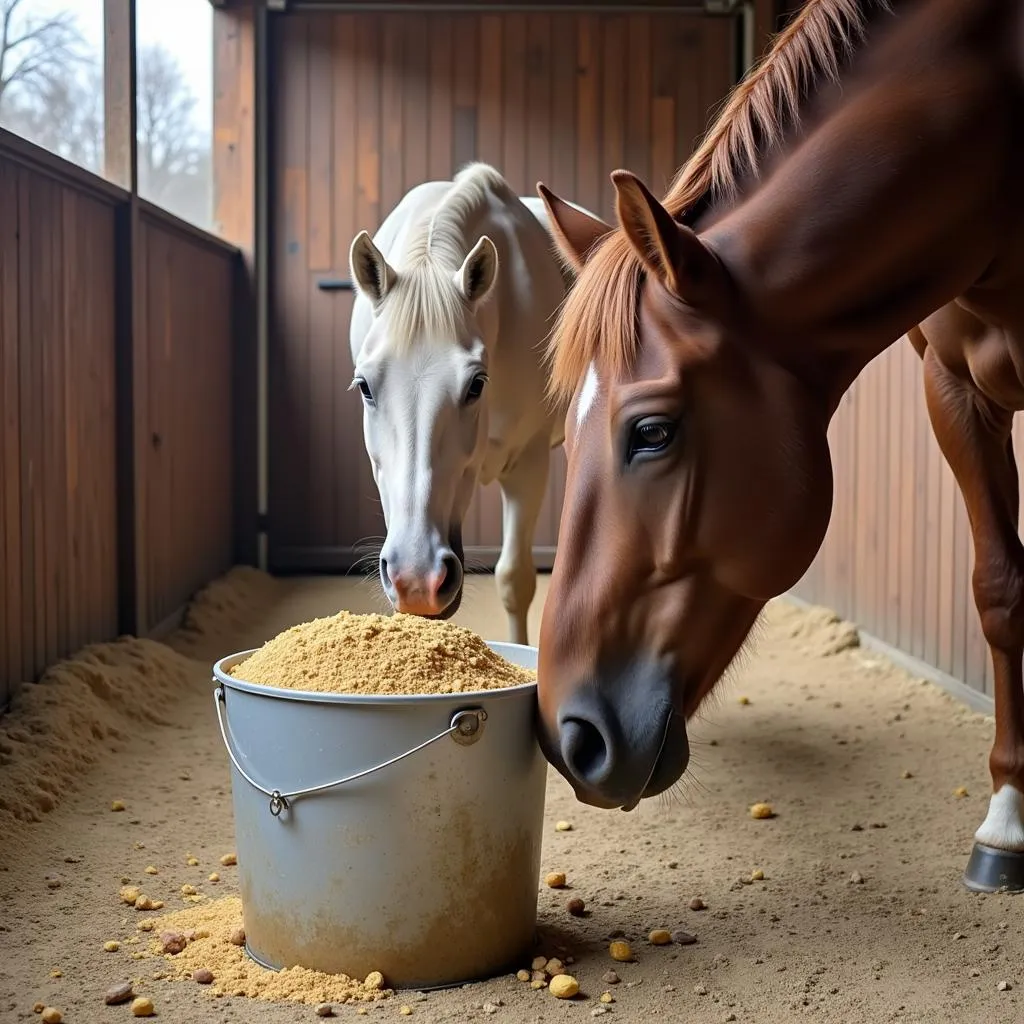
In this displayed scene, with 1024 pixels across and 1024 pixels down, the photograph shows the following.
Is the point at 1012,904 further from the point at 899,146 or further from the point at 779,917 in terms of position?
the point at 899,146

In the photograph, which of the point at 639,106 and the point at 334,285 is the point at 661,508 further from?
the point at 639,106

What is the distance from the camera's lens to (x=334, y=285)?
6.04 meters

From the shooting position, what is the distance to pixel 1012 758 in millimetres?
2180

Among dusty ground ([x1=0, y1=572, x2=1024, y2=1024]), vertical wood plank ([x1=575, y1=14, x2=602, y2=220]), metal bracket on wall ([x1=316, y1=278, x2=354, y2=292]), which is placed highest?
vertical wood plank ([x1=575, y1=14, x2=602, y2=220])

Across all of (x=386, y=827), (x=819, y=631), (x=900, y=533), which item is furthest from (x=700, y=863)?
(x=819, y=631)

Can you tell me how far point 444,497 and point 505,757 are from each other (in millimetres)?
861

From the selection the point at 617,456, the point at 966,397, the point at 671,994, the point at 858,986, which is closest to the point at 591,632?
the point at 617,456

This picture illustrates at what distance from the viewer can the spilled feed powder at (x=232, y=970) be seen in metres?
1.55

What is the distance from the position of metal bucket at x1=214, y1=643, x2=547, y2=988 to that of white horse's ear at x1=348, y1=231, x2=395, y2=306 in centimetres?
119

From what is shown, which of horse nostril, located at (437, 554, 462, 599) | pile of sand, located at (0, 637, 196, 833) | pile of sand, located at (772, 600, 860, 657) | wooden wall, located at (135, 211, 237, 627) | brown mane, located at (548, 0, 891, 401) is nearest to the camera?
brown mane, located at (548, 0, 891, 401)

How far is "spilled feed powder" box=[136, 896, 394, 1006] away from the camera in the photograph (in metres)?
1.55

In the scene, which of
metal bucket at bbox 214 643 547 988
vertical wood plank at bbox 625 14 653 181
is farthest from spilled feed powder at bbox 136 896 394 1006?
vertical wood plank at bbox 625 14 653 181

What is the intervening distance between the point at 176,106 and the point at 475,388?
3185 mm

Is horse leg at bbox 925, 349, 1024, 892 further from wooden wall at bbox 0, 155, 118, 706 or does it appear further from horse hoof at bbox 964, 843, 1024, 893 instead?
wooden wall at bbox 0, 155, 118, 706
